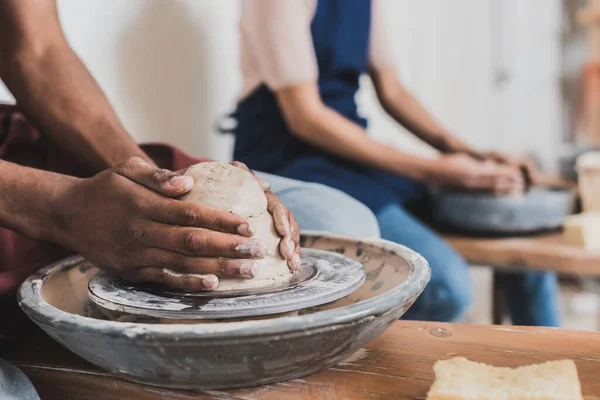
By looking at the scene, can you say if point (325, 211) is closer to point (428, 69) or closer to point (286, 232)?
point (286, 232)

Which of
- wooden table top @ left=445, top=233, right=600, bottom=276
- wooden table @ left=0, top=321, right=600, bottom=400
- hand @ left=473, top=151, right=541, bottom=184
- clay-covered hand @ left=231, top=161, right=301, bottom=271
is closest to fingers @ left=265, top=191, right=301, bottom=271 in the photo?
clay-covered hand @ left=231, top=161, right=301, bottom=271

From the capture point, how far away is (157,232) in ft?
1.78

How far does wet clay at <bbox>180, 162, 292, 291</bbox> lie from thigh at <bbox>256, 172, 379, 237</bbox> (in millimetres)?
258

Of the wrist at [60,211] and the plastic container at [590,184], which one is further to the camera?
the plastic container at [590,184]

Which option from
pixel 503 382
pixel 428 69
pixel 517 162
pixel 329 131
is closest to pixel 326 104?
pixel 329 131

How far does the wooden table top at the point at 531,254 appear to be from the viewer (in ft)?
3.74

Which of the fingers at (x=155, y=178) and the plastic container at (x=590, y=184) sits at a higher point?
the fingers at (x=155, y=178)

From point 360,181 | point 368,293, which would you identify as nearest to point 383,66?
point 360,181

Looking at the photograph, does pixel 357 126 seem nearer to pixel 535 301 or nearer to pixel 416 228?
pixel 416 228

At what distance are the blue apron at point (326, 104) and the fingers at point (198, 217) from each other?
81cm

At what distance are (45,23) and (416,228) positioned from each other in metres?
0.76

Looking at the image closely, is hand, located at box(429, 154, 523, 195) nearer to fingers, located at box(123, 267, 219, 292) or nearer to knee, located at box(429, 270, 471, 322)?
knee, located at box(429, 270, 471, 322)

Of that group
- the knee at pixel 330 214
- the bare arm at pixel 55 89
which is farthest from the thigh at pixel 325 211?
the bare arm at pixel 55 89

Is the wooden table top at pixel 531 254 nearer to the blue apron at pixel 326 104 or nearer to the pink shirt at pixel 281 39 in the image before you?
the blue apron at pixel 326 104
